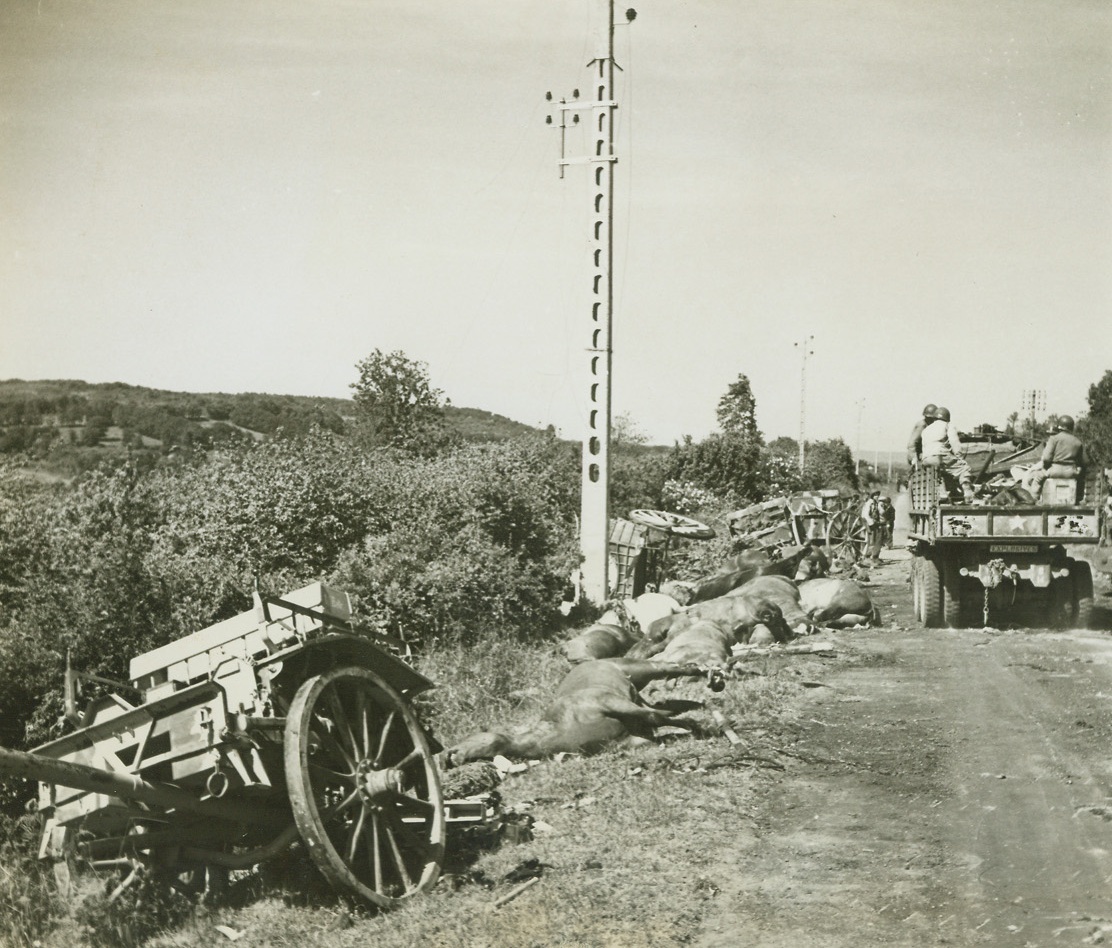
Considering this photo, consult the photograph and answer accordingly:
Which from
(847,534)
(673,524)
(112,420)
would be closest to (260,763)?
(112,420)

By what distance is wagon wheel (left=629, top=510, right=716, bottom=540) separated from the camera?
15984 mm

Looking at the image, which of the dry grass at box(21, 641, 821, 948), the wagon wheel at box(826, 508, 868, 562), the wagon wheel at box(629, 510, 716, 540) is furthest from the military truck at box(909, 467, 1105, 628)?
the wagon wheel at box(826, 508, 868, 562)

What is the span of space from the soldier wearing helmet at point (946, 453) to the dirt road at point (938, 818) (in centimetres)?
302

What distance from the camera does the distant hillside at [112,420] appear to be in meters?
10.6

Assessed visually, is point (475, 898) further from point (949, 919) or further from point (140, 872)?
point (949, 919)

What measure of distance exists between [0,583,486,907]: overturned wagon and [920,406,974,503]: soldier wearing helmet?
8.55m

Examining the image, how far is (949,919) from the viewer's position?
474cm

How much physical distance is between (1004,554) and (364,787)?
880 centimetres

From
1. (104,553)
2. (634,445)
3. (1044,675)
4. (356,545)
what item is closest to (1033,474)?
(1044,675)

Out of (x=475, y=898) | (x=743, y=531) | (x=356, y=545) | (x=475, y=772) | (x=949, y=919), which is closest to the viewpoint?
(x=949, y=919)

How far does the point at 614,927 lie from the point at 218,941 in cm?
197

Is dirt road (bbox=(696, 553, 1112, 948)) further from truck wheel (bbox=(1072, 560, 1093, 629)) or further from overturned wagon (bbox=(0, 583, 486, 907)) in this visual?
truck wheel (bbox=(1072, 560, 1093, 629))

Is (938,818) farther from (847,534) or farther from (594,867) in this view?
(847,534)

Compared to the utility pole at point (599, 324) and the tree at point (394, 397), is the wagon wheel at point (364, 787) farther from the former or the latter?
the tree at point (394, 397)
